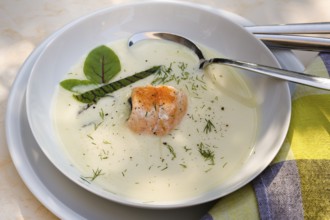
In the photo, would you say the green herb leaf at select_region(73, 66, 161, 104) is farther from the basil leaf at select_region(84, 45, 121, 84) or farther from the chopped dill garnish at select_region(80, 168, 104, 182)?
the chopped dill garnish at select_region(80, 168, 104, 182)

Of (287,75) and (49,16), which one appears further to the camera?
(49,16)

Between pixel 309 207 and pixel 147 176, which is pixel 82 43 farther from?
pixel 309 207

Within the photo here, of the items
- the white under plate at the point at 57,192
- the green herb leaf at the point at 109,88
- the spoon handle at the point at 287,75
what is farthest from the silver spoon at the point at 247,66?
the white under plate at the point at 57,192

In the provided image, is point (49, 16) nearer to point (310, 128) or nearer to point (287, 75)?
point (287, 75)

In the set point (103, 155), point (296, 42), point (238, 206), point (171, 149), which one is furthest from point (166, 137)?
point (296, 42)

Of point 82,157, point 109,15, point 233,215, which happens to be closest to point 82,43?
point 109,15
